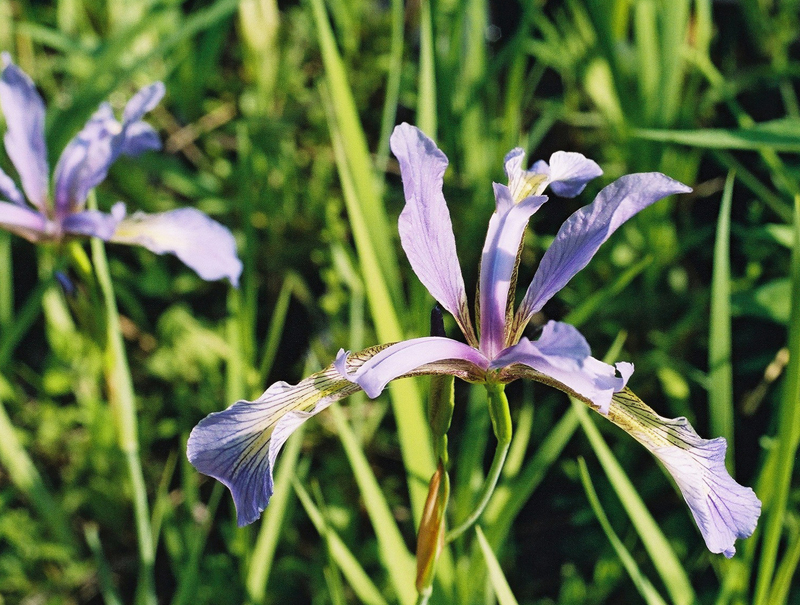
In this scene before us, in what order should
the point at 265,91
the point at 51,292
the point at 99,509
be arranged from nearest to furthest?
the point at 99,509 → the point at 51,292 → the point at 265,91

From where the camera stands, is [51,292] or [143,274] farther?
[143,274]

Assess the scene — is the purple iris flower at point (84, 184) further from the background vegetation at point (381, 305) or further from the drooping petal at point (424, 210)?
the drooping petal at point (424, 210)

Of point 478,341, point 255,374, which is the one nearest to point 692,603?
point 478,341

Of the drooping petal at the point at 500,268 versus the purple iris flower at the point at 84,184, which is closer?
the drooping petal at the point at 500,268

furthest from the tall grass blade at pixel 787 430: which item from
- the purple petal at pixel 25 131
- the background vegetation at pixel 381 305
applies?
the purple petal at pixel 25 131

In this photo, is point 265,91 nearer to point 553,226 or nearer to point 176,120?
point 176,120

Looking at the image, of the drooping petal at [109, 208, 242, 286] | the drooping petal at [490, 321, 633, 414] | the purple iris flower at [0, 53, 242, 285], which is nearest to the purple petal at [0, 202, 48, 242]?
the purple iris flower at [0, 53, 242, 285]

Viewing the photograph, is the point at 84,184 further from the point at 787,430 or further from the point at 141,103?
→ the point at 787,430
